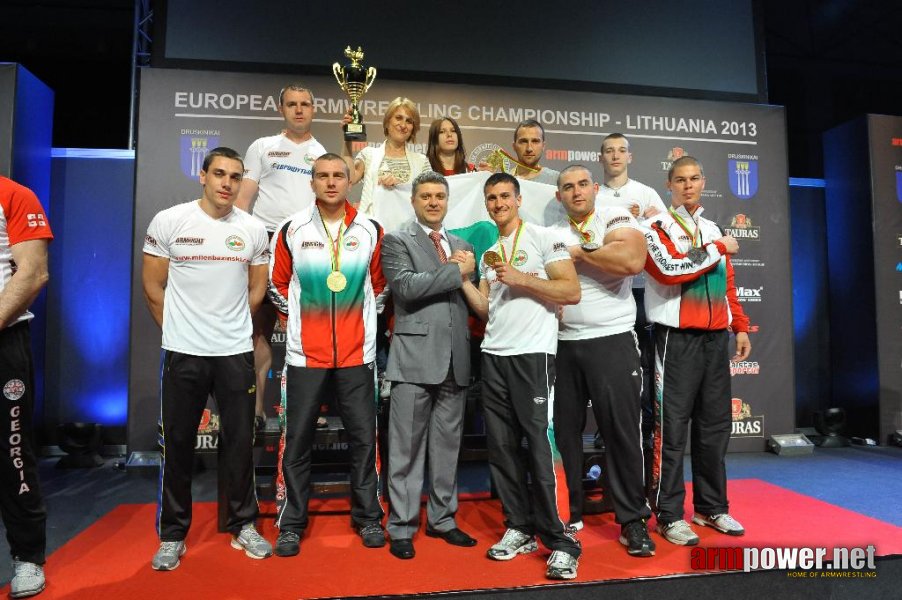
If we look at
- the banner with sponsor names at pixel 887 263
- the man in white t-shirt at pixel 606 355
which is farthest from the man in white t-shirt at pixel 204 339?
the banner with sponsor names at pixel 887 263

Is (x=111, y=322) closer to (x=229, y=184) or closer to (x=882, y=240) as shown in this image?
(x=229, y=184)

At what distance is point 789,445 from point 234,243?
509 centimetres

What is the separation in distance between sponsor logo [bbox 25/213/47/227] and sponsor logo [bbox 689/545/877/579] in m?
3.12

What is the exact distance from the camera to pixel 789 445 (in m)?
5.63

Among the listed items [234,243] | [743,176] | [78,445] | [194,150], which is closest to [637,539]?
[234,243]

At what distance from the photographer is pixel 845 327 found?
644 centimetres

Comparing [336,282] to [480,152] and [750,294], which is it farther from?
[750,294]

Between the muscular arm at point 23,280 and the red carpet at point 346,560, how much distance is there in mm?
1154

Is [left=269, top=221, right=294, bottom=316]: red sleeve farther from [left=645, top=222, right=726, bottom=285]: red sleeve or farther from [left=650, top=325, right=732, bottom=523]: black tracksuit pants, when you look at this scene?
[left=650, top=325, right=732, bottom=523]: black tracksuit pants

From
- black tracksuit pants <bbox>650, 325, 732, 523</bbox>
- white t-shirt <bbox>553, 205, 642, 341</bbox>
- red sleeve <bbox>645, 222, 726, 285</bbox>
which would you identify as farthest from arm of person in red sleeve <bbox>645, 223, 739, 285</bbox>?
black tracksuit pants <bbox>650, 325, 732, 523</bbox>

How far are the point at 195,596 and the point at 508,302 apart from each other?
1.79m

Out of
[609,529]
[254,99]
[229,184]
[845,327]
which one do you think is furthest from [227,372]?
[845,327]

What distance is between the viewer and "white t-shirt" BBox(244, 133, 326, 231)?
3885mm

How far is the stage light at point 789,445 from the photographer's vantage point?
5625 mm
